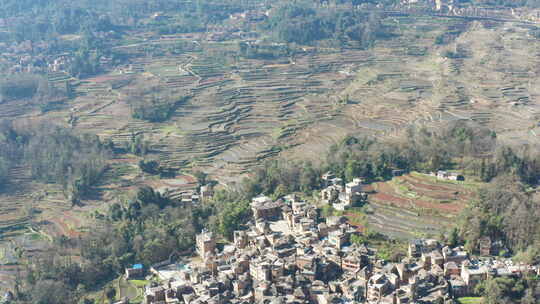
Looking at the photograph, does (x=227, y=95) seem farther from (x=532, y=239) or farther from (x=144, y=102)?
(x=532, y=239)

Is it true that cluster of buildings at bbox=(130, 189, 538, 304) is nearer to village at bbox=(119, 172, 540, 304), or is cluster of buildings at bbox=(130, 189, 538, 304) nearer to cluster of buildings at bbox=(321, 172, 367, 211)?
village at bbox=(119, 172, 540, 304)

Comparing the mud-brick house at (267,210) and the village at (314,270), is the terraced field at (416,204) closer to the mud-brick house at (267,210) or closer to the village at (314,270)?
the village at (314,270)

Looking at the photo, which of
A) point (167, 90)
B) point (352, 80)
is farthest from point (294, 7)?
point (167, 90)

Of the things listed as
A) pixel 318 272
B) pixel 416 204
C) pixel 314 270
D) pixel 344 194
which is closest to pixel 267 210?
pixel 344 194

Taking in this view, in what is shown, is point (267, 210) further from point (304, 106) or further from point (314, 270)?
point (304, 106)

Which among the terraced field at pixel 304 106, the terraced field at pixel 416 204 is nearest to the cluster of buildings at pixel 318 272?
the terraced field at pixel 416 204

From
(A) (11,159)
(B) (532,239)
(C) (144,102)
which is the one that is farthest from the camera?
(C) (144,102)

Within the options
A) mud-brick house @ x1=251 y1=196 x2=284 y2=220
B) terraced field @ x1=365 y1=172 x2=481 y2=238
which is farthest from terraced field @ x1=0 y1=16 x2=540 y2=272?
mud-brick house @ x1=251 y1=196 x2=284 y2=220
